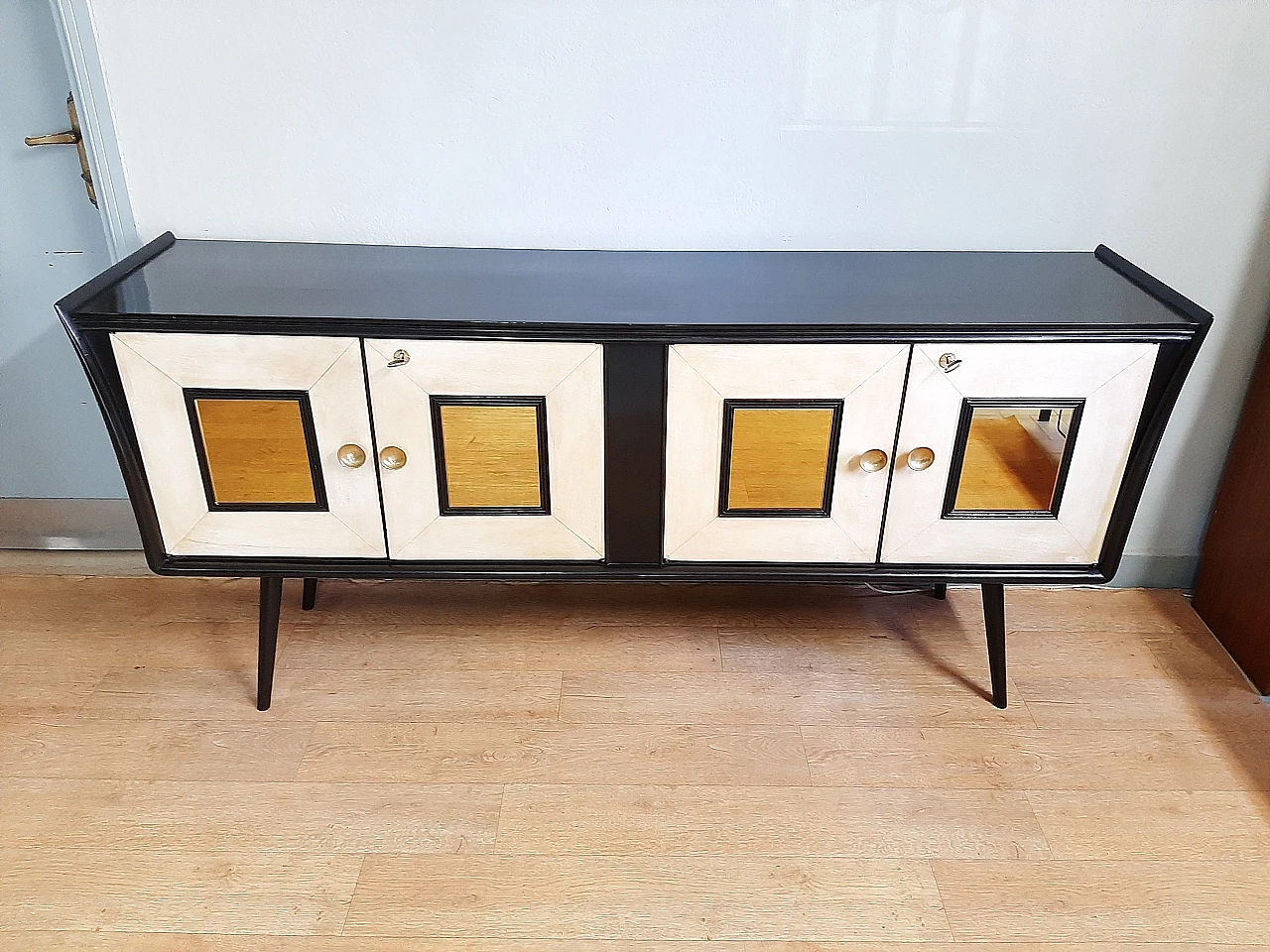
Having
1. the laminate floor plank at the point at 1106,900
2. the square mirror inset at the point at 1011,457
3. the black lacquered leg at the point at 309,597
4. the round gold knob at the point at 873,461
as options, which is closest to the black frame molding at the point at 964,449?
the square mirror inset at the point at 1011,457

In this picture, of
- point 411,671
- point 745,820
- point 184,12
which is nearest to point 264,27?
point 184,12

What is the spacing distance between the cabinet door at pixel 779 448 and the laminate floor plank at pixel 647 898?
45cm

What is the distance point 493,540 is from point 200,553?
1.50ft

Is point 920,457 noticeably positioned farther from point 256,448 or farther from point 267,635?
point 267,635

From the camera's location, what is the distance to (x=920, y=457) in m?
1.37

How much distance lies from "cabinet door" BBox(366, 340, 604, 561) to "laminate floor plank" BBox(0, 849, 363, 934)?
47cm

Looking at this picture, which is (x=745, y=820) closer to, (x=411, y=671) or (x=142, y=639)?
(x=411, y=671)

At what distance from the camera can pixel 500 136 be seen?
1.55 meters

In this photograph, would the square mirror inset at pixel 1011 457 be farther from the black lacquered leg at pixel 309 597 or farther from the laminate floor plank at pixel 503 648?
the black lacquered leg at pixel 309 597

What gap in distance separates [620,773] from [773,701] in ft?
0.99

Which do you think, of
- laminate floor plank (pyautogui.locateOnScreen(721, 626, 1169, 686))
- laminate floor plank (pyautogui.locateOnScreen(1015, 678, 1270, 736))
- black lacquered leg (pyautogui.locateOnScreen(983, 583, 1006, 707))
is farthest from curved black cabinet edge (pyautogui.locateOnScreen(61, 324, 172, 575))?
laminate floor plank (pyautogui.locateOnScreen(1015, 678, 1270, 736))

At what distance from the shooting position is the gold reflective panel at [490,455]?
53.1 inches

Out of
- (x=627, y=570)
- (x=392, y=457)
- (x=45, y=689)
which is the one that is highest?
(x=392, y=457)

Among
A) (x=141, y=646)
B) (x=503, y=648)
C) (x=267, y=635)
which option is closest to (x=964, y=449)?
(x=503, y=648)
